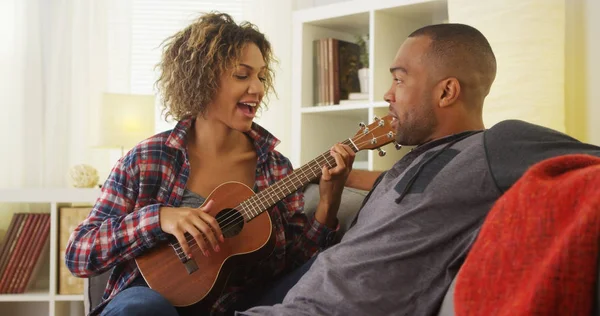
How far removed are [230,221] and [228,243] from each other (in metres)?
0.06

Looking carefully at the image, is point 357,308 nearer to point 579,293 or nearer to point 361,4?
point 579,293

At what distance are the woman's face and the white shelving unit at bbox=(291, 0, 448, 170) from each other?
94 cm

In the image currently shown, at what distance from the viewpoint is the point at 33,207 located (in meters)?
3.53

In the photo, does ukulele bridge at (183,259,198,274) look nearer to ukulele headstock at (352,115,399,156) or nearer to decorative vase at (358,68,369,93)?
Answer: ukulele headstock at (352,115,399,156)

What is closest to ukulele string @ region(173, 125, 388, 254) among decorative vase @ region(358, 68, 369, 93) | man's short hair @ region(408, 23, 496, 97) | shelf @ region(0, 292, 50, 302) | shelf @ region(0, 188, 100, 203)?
man's short hair @ region(408, 23, 496, 97)

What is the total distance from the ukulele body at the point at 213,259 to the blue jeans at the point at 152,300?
4 centimetres

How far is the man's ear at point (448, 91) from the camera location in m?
1.46

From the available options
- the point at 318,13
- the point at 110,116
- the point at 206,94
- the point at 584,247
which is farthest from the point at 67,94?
the point at 584,247

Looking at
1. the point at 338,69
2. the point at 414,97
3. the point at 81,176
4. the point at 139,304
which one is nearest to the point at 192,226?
the point at 139,304

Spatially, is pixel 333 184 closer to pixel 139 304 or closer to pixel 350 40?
pixel 139 304

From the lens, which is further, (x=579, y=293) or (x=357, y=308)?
(x=357, y=308)

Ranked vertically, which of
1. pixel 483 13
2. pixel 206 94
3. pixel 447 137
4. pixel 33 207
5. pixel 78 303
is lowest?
pixel 78 303

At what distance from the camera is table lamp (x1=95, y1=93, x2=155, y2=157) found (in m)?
3.26

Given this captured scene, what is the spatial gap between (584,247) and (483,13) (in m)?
1.77
